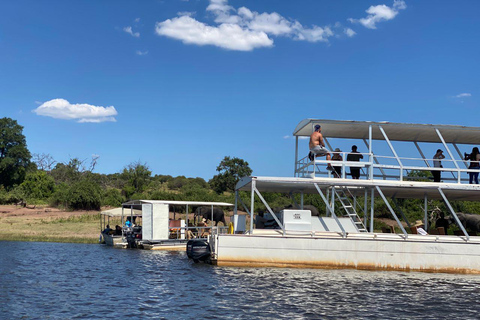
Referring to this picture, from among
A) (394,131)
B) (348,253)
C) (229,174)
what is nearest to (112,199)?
(229,174)

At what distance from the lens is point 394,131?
2392 cm

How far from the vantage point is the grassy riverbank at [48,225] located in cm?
3908

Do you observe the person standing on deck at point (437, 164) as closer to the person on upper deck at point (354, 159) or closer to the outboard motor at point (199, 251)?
the person on upper deck at point (354, 159)

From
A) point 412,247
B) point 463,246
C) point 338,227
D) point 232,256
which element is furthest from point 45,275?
point 463,246

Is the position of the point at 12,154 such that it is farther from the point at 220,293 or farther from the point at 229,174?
the point at 220,293

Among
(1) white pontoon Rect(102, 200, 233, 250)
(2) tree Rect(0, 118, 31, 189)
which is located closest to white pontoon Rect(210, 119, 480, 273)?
(1) white pontoon Rect(102, 200, 233, 250)

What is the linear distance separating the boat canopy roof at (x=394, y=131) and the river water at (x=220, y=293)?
6.47m

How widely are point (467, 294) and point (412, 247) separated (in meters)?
3.70

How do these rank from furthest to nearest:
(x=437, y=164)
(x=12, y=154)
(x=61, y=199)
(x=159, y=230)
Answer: (x=12, y=154) → (x=61, y=199) → (x=159, y=230) → (x=437, y=164)

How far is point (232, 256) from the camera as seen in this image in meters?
21.3

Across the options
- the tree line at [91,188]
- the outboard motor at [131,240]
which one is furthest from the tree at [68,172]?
the outboard motor at [131,240]

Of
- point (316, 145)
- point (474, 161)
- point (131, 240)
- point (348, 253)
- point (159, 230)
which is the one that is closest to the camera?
point (348, 253)

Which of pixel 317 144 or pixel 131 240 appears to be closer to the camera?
pixel 317 144

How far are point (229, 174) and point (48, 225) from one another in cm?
3224
